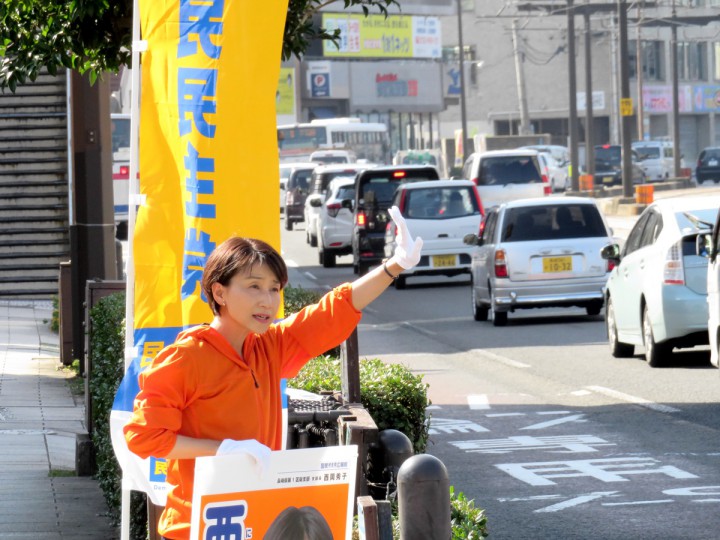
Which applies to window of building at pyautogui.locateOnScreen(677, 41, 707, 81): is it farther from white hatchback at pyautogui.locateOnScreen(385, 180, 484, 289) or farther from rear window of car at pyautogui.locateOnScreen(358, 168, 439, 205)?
white hatchback at pyautogui.locateOnScreen(385, 180, 484, 289)

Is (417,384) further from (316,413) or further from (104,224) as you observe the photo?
(104,224)

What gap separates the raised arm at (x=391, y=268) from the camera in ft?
13.9

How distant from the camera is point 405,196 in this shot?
26750 mm

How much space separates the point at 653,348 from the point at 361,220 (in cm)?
1480

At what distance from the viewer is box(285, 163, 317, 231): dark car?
48406mm

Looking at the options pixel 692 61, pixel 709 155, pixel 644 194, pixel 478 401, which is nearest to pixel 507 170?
pixel 644 194

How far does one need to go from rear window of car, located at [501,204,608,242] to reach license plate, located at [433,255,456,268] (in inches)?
246

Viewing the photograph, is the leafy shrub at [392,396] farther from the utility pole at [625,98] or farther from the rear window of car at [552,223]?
the utility pole at [625,98]

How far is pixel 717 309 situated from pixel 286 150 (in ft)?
182

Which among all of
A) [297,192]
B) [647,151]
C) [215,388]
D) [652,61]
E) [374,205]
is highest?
[652,61]

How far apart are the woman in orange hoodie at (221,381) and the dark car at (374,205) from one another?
24.0 metres

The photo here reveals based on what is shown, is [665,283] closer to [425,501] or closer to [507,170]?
[425,501]

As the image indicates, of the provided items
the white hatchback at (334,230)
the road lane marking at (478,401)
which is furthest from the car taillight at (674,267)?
the white hatchback at (334,230)

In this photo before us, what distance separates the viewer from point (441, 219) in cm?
2617
